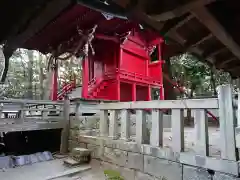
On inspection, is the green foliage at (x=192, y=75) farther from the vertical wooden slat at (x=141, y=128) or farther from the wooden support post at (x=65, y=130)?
the vertical wooden slat at (x=141, y=128)

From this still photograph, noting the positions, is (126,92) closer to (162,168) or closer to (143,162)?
(143,162)

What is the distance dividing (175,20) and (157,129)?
8.48 feet

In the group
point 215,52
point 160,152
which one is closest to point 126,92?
point 160,152

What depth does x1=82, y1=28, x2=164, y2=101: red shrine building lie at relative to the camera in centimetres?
1044

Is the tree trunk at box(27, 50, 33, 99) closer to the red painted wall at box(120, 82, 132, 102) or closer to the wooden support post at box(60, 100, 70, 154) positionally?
the red painted wall at box(120, 82, 132, 102)

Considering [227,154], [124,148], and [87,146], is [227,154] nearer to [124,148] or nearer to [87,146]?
[124,148]

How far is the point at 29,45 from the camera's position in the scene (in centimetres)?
1074

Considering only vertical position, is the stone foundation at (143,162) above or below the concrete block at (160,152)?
below

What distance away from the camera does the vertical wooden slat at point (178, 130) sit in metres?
3.44

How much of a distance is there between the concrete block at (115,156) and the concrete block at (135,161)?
12 cm

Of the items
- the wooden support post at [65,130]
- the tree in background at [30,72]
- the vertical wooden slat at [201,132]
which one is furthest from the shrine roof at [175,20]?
the tree in background at [30,72]

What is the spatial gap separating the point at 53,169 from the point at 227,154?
401 cm

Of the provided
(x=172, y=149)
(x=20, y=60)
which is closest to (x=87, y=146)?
(x=172, y=149)

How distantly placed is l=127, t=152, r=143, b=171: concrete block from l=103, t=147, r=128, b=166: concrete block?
12 cm
